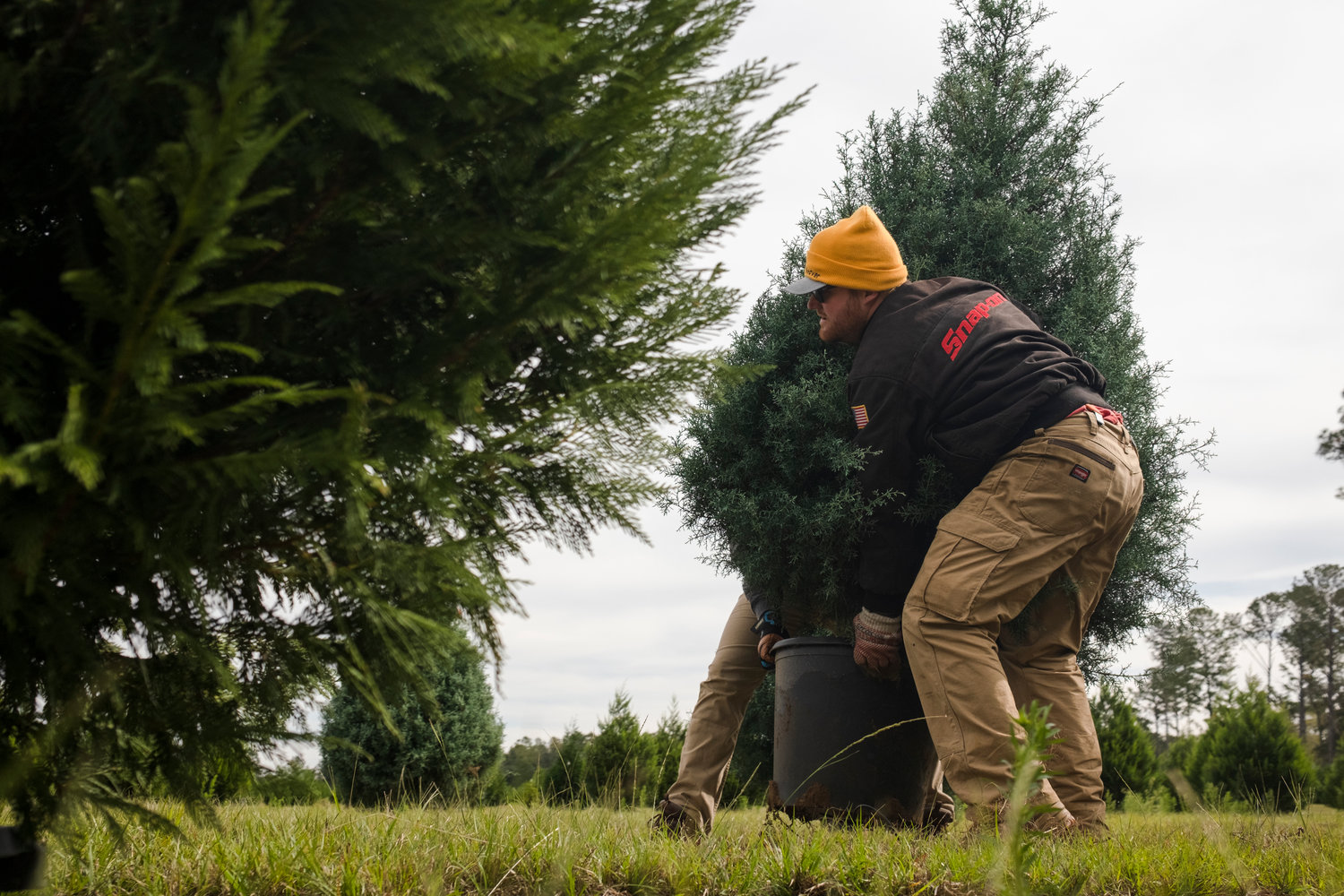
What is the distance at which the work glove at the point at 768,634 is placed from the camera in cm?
400

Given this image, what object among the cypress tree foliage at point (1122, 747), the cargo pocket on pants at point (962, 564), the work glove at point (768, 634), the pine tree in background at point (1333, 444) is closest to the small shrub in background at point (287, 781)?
the cargo pocket on pants at point (962, 564)

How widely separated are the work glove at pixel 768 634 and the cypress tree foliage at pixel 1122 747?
6.20 m

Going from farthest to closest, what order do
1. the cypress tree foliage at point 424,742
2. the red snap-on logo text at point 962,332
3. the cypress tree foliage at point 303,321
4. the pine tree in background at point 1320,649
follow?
the pine tree in background at point 1320,649
the cypress tree foliage at point 424,742
the red snap-on logo text at point 962,332
the cypress tree foliage at point 303,321

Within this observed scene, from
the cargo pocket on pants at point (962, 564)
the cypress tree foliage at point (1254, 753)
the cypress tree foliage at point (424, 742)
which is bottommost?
the cypress tree foliage at point (1254, 753)

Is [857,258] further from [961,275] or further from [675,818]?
[675,818]

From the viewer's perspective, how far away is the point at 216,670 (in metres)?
1.62

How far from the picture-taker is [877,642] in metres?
3.46

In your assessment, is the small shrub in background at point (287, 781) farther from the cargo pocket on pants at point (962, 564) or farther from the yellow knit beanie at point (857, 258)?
the yellow knit beanie at point (857, 258)

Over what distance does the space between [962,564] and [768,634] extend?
1.19 m

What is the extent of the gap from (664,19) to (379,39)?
1.99 feet

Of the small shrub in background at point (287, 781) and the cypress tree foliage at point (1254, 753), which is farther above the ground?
the small shrub in background at point (287, 781)

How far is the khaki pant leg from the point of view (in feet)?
12.5

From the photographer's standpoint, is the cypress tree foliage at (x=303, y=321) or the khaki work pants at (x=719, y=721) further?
the khaki work pants at (x=719, y=721)

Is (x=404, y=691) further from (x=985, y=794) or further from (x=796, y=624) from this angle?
(x=796, y=624)
